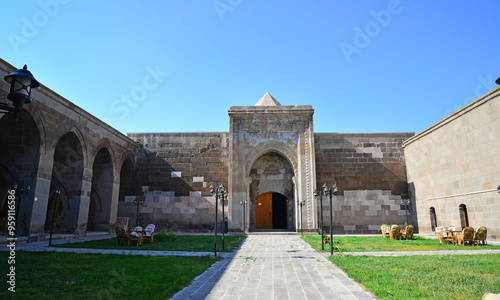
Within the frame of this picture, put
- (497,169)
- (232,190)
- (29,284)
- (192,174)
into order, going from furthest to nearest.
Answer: (192,174) < (232,190) < (497,169) < (29,284)

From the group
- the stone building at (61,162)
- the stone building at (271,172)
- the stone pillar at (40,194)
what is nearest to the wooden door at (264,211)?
the stone building at (271,172)

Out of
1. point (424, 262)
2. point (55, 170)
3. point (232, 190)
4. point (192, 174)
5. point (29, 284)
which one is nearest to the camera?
point (29, 284)

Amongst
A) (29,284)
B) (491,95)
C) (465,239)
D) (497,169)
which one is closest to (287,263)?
(29,284)

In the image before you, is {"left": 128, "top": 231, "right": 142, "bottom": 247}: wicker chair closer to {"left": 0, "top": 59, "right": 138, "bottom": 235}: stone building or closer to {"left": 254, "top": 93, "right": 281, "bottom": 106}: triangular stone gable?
{"left": 0, "top": 59, "right": 138, "bottom": 235}: stone building

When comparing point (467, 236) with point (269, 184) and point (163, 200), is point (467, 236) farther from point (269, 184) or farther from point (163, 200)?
point (163, 200)

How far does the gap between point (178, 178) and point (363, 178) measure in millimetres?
11774

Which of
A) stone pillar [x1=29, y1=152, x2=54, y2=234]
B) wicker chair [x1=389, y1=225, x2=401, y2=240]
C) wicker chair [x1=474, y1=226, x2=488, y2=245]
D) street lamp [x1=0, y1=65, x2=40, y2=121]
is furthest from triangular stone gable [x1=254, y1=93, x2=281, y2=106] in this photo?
street lamp [x1=0, y1=65, x2=40, y2=121]

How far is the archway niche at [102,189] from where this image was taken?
17.7 m

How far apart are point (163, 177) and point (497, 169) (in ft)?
56.8

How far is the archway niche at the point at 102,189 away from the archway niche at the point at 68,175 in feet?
7.64

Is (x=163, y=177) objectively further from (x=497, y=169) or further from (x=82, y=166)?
(x=497, y=169)

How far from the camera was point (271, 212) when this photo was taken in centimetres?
2180

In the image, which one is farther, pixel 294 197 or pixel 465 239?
pixel 294 197

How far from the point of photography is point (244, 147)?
64.6 feet
